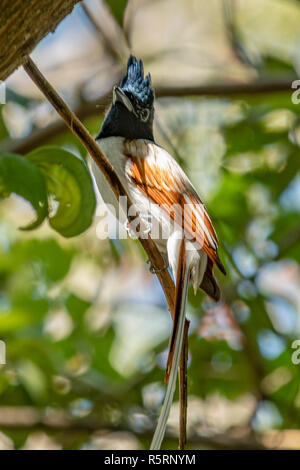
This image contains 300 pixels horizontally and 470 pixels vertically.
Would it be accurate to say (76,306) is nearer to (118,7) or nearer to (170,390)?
(118,7)

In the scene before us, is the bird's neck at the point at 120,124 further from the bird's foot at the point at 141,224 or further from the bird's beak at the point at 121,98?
the bird's foot at the point at 141,224

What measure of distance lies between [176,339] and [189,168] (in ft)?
6.55

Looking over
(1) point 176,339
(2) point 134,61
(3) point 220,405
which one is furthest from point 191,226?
(3) point 220,405

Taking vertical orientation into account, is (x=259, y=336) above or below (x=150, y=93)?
below

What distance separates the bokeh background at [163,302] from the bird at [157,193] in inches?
23.6

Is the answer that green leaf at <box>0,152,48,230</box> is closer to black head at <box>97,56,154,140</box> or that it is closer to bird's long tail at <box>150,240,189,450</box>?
bird's long tail at <box>150,240,189,450</box>

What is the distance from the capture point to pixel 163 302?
3.81m

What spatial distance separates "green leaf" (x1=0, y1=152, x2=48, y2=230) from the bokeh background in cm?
109

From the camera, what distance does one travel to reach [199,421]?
348 cm

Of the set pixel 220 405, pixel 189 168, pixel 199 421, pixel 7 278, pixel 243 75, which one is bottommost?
pixel 199 421

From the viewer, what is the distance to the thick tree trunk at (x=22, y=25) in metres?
1.57

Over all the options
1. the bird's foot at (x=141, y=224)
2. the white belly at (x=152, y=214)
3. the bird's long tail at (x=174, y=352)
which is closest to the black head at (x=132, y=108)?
the white belly at (x=152, y=214)
